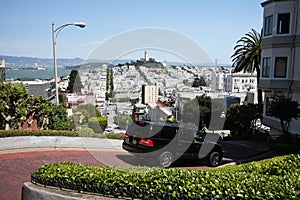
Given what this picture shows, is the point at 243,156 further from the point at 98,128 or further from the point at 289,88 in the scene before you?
the point at 289,88

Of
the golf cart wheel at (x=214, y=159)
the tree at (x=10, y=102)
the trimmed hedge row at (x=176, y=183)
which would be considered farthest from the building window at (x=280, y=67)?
the tree at (x=10, y=102)

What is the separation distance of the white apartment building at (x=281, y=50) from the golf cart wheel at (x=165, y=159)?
11.5m

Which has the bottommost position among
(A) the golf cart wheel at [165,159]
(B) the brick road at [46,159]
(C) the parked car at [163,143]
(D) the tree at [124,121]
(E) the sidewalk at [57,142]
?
(B) the brick road at [46,159]

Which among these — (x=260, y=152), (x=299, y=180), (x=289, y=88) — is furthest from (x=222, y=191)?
(x=289, y=88)

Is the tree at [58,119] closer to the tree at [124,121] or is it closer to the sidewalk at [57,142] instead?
the sidewalk at [57,142]

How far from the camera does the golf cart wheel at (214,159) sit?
11.3m

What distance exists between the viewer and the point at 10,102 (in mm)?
14430

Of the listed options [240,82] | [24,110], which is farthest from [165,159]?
[240,82]

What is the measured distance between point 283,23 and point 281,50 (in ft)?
5.75

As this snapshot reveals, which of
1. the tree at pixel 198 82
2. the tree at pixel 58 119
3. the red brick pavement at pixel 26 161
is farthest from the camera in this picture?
the tree at pixel 58 119

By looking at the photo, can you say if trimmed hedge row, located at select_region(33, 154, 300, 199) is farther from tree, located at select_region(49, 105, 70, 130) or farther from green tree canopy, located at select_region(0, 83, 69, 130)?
tree, located at select_region(49, 105, 70, 130)

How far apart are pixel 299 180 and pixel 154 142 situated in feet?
17.9

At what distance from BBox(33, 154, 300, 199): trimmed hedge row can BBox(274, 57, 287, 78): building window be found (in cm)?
1537

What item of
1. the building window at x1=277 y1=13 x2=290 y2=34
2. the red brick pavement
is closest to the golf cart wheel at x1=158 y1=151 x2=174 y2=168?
the red brick pavement
